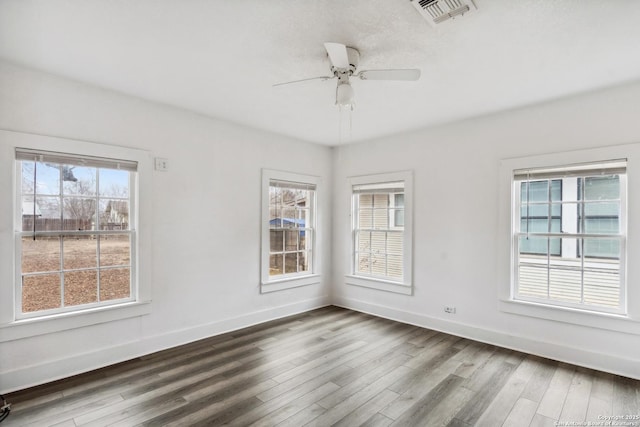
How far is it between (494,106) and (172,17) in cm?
324

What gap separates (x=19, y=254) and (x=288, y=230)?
3.07m

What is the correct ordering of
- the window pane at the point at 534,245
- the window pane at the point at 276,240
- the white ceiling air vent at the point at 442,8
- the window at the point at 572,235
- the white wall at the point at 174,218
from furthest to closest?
the window pane at the point at 276,240
the window pane at the point at 534,245
the window at the point at 572,235
the white wall at the point at 174,218
the white ceiling air vent at the point at 442,8

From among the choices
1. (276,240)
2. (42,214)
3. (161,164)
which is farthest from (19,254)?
(276,240)

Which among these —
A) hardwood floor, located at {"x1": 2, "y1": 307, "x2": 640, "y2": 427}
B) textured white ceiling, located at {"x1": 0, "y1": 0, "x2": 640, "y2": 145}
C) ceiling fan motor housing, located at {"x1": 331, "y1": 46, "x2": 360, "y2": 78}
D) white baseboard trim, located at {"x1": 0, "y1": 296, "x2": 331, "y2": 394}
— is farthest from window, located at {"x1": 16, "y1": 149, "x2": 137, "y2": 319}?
ceiling fan motor housing, located at {"x1": 331, "y1": 46, "x2": 360, "y2": 78}

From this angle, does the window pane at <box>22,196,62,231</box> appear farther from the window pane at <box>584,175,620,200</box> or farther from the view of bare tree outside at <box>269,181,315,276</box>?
the window pane at <box>584,175,620,200</box>

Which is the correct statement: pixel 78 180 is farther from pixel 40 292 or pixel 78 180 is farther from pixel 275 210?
pixel 275 210

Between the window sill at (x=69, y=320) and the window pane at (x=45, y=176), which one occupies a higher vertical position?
the window pane at (x=45, y=176)

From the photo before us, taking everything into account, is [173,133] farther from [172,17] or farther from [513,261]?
[513,261]

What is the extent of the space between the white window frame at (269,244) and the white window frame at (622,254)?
2.67m

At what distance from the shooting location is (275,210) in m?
4.85

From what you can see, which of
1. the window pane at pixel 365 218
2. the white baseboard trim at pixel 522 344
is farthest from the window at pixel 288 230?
the white baseboard trim at pixel 522 344

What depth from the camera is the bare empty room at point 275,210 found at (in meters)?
2.29

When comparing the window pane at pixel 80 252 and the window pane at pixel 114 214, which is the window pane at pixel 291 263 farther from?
the window pane at pixel 80 252

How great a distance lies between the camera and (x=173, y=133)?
3688 mm
